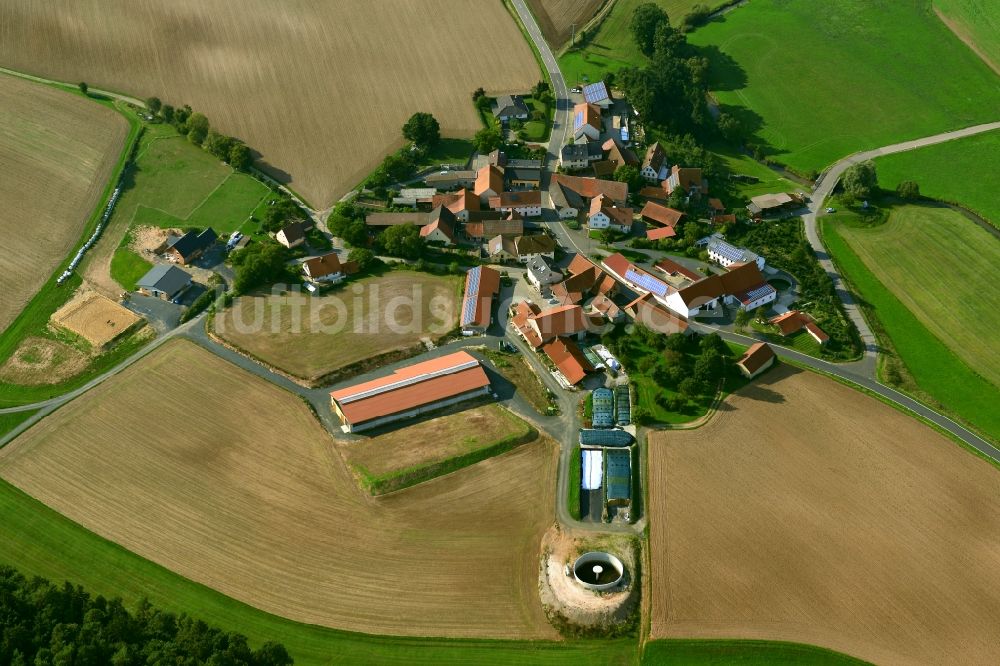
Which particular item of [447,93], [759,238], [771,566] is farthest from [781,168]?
[771,566]

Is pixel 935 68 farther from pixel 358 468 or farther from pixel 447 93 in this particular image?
pixel 358 468

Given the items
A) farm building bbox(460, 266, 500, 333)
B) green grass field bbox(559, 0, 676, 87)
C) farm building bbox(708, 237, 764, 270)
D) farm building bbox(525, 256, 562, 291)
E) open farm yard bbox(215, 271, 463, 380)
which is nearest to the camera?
open farm yard bbox(215, 271, 463, 380)

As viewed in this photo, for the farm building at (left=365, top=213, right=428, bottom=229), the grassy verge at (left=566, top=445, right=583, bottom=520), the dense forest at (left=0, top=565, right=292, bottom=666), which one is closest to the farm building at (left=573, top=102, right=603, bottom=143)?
the farm building at (left=365, top=213, right=428, bottom=229)

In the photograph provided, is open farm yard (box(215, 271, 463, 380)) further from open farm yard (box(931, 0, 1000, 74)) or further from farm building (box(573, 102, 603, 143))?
open farm yard (box(931, 0, 1000, 74))

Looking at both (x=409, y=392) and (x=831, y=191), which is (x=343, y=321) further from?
(x=831, y=191)

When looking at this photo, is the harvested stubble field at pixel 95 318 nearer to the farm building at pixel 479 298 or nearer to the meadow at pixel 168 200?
the meadow at pixel 168 200

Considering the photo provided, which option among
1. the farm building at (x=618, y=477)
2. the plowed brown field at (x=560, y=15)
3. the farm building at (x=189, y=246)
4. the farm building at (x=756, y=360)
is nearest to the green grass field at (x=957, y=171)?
the farm building at (x=756, y=360)

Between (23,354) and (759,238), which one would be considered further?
(759,238)
